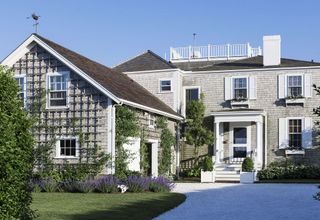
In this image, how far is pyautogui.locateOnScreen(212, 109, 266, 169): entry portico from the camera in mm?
29138

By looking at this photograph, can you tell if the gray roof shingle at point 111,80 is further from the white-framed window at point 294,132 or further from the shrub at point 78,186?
the white-framed window at point 294,132

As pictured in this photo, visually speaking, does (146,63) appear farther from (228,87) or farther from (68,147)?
(68,147)

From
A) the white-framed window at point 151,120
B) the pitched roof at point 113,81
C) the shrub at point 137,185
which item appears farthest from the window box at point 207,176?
the shrub at point 137,185

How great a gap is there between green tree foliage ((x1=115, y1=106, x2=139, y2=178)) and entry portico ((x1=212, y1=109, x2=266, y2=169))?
7.43 m

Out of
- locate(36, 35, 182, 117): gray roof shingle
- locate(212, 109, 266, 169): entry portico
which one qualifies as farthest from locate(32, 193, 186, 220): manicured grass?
locate(212, 109, 266, 169): entry portico

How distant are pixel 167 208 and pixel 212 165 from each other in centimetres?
1303

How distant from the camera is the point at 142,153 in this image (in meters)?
24.4

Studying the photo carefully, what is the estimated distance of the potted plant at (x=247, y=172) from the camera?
87.6 feet

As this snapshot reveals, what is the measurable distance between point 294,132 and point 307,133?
2.50 ft

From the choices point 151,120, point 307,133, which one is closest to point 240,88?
point 307,133

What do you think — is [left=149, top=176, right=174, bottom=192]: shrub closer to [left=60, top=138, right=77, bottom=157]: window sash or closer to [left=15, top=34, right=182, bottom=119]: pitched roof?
[left=15, top=34, right=182, bottom=119]: pitched roof

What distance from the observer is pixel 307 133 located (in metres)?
29.0

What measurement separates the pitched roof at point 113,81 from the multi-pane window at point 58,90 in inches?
37.8

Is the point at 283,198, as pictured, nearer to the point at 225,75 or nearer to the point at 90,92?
the point at 90,92
